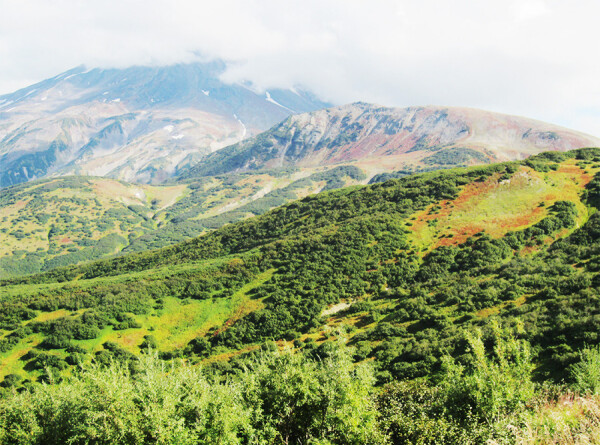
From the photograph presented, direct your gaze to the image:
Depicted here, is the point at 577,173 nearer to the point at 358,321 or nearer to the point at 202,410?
the point at 358,321

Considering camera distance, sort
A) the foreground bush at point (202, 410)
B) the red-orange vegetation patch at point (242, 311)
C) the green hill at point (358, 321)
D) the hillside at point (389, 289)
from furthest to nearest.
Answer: the red-orange vegetation patch at point (242, 311) < the hillside at point (389, 289) < the green hill at point (358, 321) < the foreground bush at point (202, 410)

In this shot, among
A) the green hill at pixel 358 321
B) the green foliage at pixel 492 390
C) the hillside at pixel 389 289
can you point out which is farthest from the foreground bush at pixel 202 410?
the hillside at pixel 389 289

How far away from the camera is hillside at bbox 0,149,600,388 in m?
50.0

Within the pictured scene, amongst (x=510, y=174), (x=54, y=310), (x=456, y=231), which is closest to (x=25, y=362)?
(x=54, y=310)

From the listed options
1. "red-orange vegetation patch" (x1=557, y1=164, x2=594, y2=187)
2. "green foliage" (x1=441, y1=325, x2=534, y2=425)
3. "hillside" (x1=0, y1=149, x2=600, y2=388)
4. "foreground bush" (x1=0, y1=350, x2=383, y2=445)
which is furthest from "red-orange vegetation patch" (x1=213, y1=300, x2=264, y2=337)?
"red-orange vegetation patch" (x1=557, y1=164, x2=594, y2=187)

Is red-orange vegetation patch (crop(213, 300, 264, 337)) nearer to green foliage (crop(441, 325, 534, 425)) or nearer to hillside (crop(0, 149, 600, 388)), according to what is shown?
hillside (crop(0, 149, 600, 388))

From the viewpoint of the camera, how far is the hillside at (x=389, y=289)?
164ft

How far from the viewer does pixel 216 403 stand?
23.1 meters

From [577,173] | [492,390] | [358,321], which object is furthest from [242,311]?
[577,173]

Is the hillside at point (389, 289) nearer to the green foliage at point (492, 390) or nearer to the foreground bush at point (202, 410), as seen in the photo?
the green foliage at point (492, 390)

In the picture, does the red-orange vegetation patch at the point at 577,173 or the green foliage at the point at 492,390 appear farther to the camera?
the red-orange vegetation patch at the point at 577,173

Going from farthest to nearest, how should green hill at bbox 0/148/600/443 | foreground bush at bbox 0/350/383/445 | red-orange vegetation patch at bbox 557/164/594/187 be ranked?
red-orange vegetation patch at bbox 557/164/594/187
green hill at bbox 0/148/600/443
foreground bush at bbox 0/350/383/445

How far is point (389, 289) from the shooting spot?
76938mm

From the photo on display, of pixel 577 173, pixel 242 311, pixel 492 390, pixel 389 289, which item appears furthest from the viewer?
pixel 577 173
